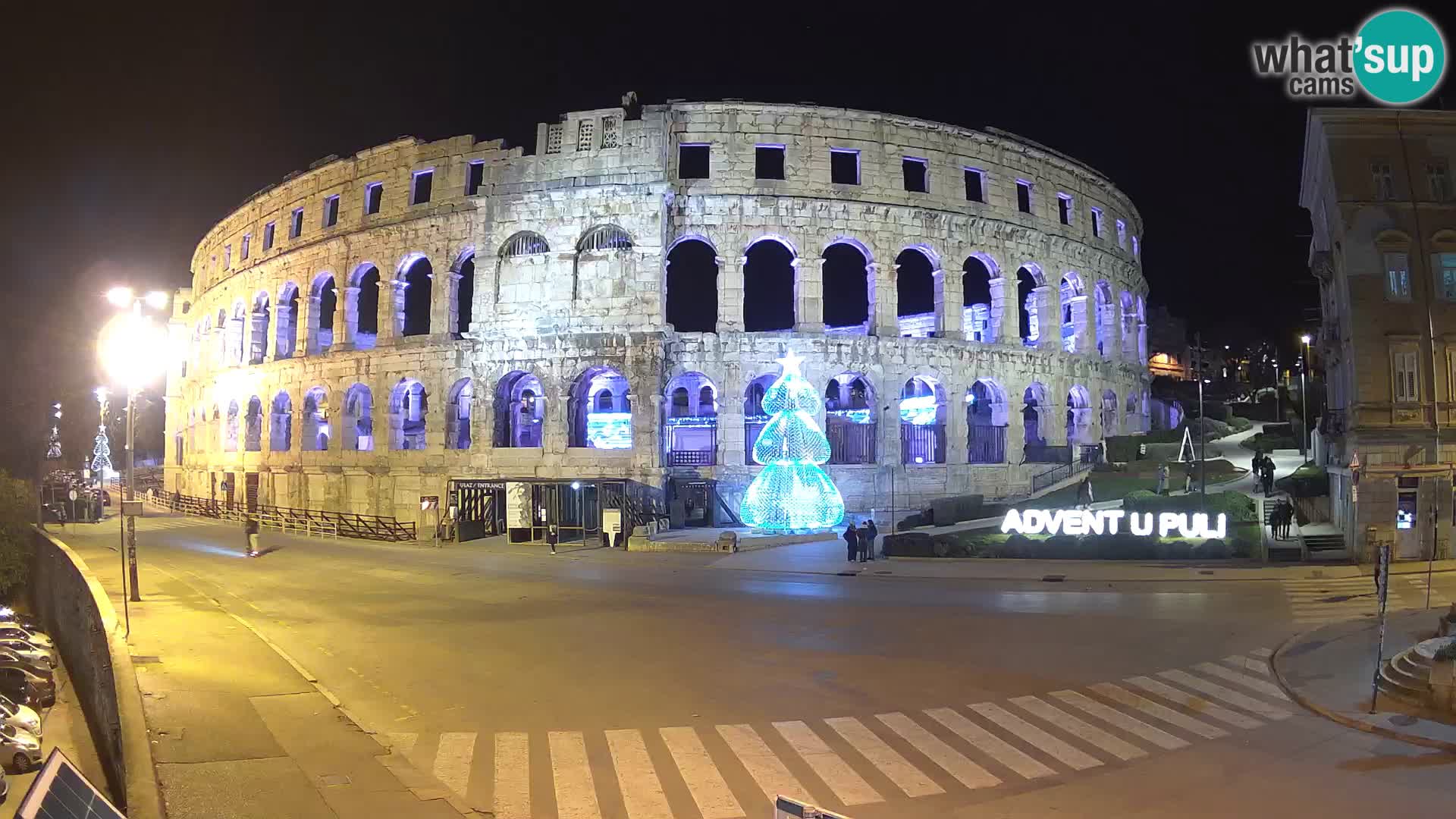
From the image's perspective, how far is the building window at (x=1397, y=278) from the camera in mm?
27203

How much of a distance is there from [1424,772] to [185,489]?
220ft

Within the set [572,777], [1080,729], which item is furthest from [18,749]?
[1080,729]

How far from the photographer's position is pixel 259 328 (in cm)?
5069

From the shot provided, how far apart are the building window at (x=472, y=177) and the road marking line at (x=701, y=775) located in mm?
33401

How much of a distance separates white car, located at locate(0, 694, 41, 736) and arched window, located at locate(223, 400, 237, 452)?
126 ft

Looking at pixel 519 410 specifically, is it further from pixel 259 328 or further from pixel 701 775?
pixel 701 775

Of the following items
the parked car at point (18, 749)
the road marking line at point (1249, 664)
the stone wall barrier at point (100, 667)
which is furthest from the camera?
the parked car at point (18, 749)

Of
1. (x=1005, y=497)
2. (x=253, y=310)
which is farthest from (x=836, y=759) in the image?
(x=253, y=310)

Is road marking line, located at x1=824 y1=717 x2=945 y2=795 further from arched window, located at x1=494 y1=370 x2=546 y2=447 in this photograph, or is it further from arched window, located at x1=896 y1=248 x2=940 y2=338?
arched window, located at x1=896 y1=248 x2=940 y2=338

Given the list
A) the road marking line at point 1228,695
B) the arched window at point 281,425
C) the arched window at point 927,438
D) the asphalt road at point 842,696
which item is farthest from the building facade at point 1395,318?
the arched window at point 281,425

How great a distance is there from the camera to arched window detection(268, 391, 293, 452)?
155ft

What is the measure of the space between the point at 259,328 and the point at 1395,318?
55116 millimetres

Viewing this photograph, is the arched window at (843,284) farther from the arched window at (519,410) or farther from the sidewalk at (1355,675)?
the sidewalk at (1355,675)

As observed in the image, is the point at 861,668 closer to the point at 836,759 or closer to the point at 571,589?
the point at 836,759
